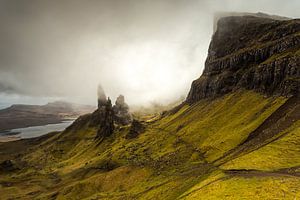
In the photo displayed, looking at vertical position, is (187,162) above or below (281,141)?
below

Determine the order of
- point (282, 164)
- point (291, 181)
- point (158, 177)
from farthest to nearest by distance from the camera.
Answer: point (158, 177) → point (282, 164) → point (291, 181)

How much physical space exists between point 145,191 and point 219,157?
143 feet

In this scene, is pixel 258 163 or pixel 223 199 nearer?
pixel 223 199

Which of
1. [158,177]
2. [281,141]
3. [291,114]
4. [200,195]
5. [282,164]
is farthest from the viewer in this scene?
[158,177]

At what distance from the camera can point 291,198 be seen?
3231 inches

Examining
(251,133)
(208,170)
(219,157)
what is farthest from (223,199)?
(251,133)

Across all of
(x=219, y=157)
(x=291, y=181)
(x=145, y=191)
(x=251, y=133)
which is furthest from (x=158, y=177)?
(x=291, y=181)

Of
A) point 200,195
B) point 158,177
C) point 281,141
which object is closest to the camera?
point 200,195

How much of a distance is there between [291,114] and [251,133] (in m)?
22.8

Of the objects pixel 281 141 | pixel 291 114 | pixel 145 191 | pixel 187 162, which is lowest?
pixel 145 191

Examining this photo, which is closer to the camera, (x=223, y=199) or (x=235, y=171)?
(x=223, y=199)

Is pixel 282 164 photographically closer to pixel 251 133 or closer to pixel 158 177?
pixel 251 133

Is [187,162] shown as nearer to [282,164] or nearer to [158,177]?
[158,177]

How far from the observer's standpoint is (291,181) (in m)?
91.7
